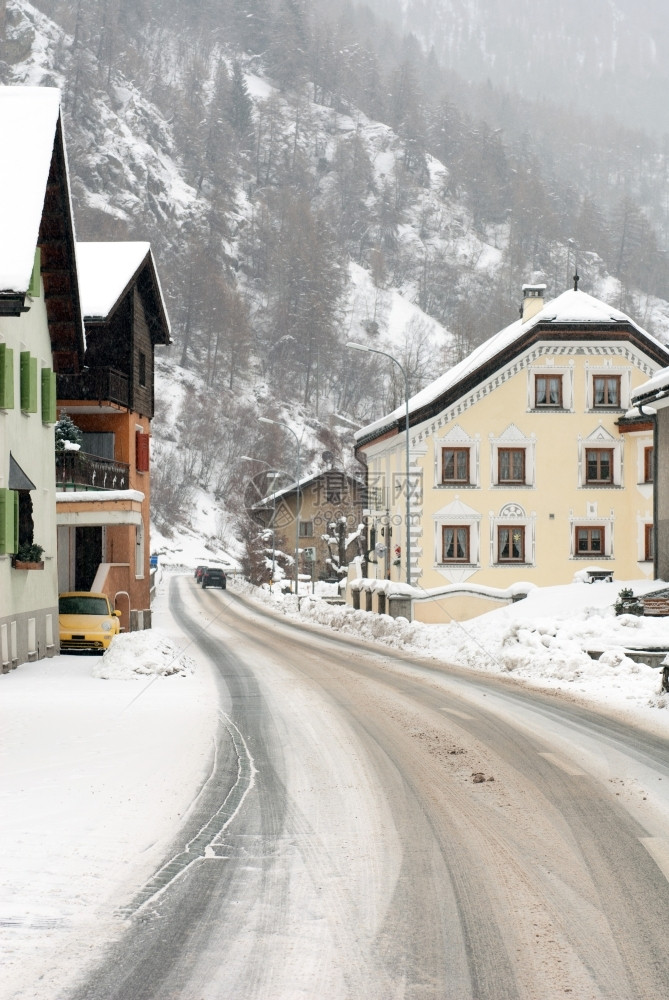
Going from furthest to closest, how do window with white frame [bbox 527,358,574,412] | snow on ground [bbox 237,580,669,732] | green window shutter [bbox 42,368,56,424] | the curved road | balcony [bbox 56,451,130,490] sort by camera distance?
window with white frame [bbox 527,358,574,412] → balcony [bbox 56,451,130,490] → green window shutter [bbox 42,368,56,424] → snow on ground [bbox 237,580,669,732] → the curved road

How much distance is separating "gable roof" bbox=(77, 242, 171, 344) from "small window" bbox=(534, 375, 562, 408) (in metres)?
15.7

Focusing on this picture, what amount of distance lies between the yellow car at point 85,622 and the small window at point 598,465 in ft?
75.9

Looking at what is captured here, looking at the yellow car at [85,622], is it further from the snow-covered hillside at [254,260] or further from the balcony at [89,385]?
the snow-covered hillside at [254,260]

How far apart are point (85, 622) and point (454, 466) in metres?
20.7

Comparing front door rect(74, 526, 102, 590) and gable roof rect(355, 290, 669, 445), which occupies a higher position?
gable roof rect(355, 290, 669, 445)

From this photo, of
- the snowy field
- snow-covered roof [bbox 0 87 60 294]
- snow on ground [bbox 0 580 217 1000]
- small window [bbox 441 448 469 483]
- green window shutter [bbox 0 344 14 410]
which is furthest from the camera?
small window [bbox 441 448 469 483]

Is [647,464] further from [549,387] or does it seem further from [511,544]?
[511,544]

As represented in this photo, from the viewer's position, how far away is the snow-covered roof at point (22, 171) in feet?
63.6

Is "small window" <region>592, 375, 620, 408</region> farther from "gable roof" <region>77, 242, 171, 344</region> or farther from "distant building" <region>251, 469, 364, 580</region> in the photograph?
"distant building" <region>251, 469, 364, 580</region>

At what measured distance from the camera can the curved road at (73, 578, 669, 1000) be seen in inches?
216

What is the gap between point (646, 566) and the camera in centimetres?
4441

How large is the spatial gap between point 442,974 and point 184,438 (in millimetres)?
118364

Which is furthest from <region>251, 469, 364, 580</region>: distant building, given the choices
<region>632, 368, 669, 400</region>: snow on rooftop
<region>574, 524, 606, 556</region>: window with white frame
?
<region>632, 368, 669, 400</region>: snow on rooftop

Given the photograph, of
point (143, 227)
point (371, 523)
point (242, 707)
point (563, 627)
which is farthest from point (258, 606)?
point (143, 227)
